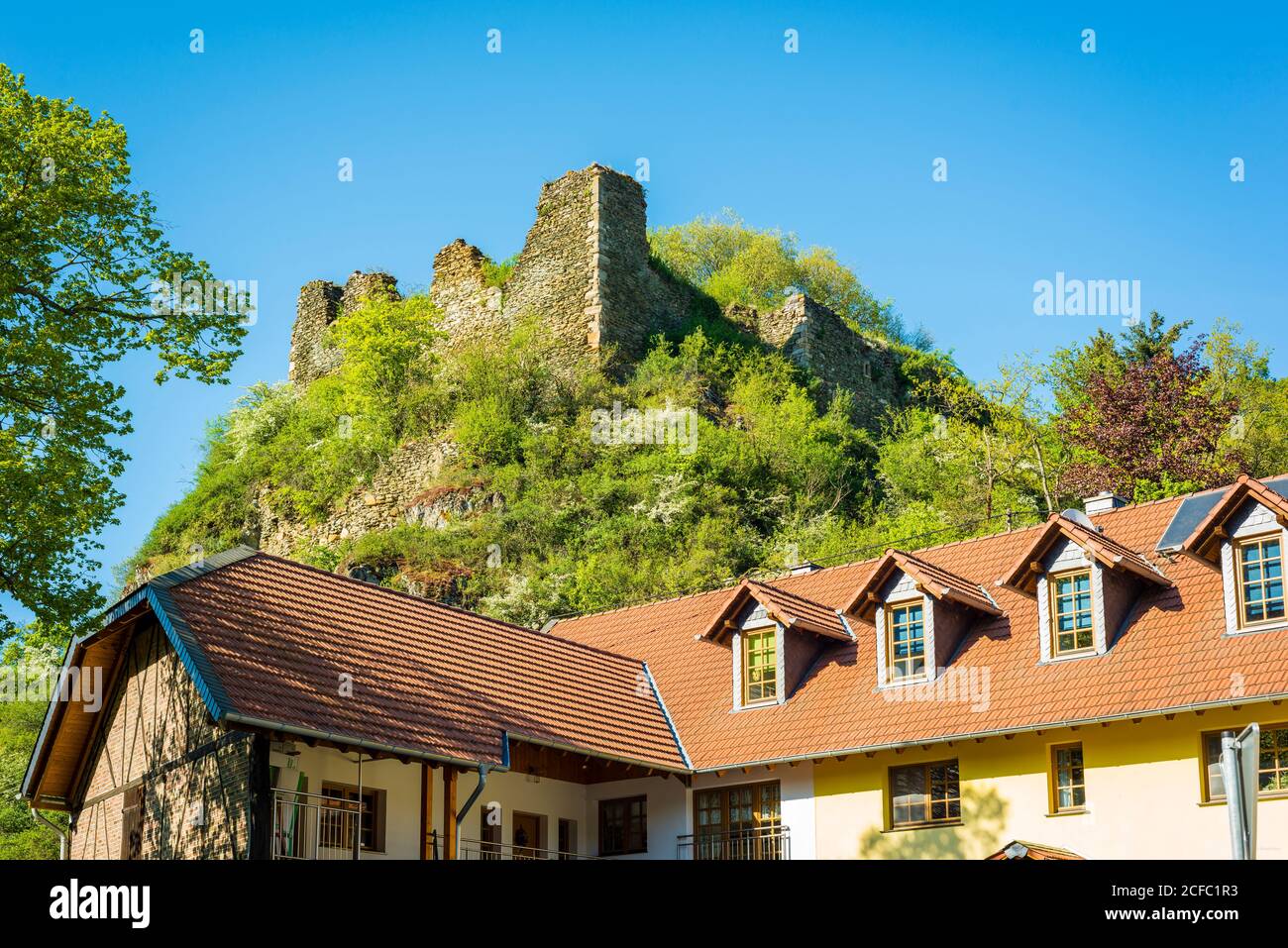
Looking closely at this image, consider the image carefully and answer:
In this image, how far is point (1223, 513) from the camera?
62.7 feet

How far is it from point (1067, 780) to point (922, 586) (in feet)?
11.0

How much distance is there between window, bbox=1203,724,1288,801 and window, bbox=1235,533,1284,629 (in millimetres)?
1466

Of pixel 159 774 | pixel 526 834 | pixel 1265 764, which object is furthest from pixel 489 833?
pixel 1265 764

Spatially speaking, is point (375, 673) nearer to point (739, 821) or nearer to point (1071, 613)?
point (739, 821)

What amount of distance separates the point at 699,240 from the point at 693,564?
102 ft

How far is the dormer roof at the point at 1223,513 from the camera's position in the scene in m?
18.7

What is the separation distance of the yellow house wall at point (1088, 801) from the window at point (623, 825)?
10.2 feet

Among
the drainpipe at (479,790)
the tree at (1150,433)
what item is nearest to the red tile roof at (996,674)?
the drainpipe at (479,790)

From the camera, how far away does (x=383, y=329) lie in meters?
47.5
